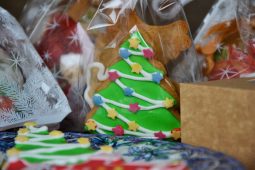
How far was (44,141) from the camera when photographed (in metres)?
0.58

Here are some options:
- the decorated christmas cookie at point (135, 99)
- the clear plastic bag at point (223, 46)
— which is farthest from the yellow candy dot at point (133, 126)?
the clear plastic bag at point (223, 46)

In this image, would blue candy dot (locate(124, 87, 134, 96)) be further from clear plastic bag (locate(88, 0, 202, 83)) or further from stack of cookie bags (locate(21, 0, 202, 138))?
clear plastic bag (locate(88, 0, 202, 83))

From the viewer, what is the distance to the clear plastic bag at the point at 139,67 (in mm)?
763

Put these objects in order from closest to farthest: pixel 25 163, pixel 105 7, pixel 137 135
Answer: pixel 25 163
pixel 137 135
pixel 105 7

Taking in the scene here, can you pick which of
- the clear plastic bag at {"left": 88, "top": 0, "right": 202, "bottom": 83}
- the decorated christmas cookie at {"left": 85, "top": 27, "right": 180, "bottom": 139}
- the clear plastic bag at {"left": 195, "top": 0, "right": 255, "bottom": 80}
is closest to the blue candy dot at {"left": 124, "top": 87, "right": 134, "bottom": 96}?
the decorated christmas cookie at {"left": 85, "top": 27, "right": 180, "bottom": 139}

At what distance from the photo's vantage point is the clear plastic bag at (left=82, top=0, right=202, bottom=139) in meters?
0.76

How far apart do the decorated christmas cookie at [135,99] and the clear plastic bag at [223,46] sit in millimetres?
150

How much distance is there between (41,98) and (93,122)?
0.14 meters

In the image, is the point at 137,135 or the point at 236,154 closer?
the point at 236,154

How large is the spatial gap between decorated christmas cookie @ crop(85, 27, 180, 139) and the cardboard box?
100 millimetres

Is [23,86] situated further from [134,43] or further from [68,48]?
[134,43]

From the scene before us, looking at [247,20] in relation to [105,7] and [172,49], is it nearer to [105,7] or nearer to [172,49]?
[172,49]

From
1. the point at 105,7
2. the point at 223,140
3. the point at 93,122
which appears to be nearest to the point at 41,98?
the point at 93,122

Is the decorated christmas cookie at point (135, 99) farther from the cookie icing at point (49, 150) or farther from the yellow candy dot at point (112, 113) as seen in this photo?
the cookie icing at point (49, 150)
